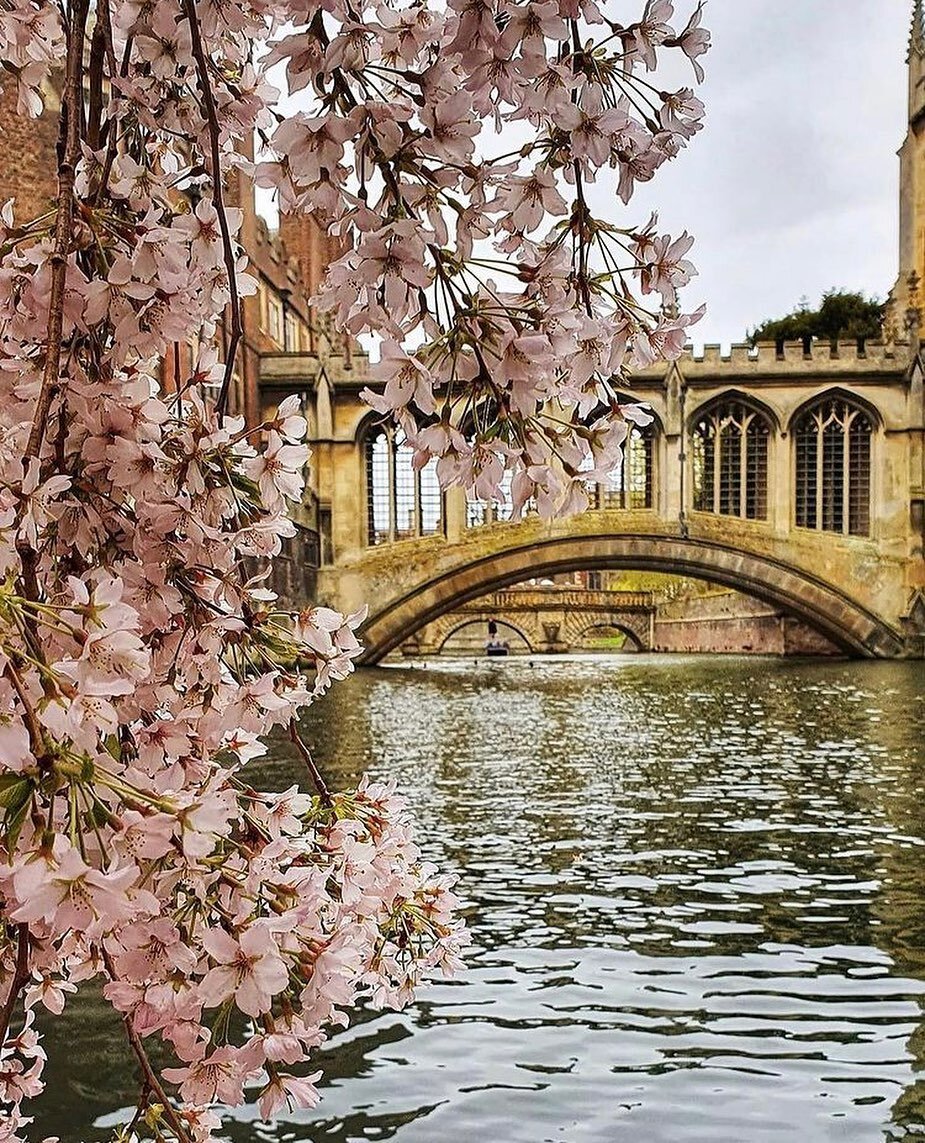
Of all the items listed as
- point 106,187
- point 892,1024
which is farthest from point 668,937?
point 106,187

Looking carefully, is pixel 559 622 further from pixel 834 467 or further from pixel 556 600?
pixel 834 467

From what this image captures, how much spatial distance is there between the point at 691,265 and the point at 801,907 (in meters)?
5.16

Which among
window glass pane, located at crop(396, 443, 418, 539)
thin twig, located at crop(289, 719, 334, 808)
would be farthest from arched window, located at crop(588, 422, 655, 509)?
thin twig, located at crop(289, 719, 334, 808)

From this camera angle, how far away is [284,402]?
1.55 meters

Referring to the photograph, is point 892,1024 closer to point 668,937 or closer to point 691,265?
point 668,937

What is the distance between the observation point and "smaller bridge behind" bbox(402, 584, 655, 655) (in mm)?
Result: 50312

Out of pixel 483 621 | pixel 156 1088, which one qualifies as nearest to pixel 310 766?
pixel 156 1088

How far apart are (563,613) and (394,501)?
19876 mm

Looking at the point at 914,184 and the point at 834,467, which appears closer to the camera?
the point at 834,467

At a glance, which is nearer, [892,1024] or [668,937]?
[892,1024]

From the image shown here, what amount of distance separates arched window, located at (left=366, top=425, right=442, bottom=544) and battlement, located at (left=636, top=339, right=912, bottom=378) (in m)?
5.46

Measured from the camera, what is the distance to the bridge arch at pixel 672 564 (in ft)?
99.5

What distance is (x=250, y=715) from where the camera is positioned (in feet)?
5.23

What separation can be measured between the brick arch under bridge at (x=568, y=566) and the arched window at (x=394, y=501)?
0.84 metres
